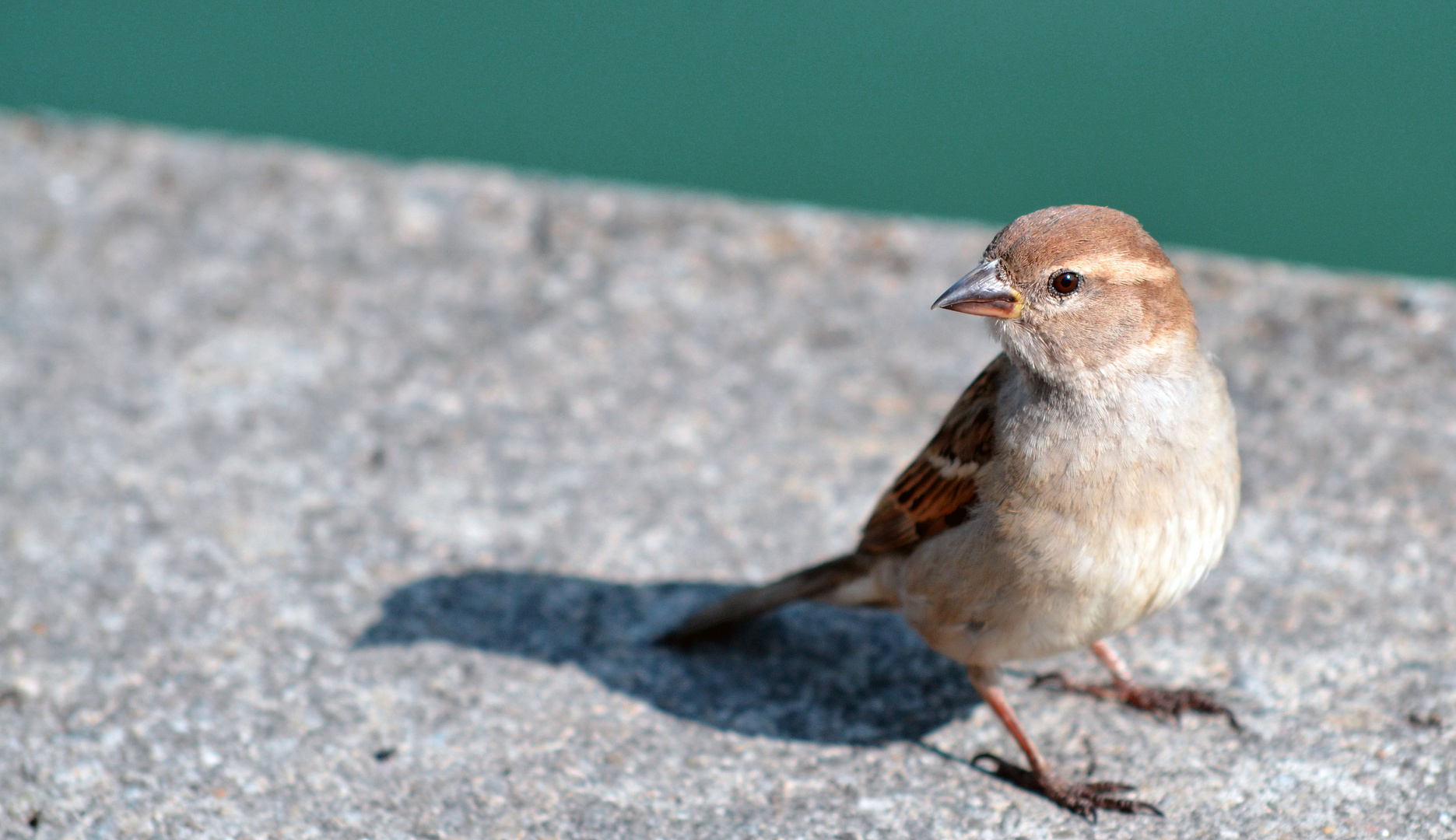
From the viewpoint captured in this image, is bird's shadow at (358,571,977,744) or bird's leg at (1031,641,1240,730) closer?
bird's leg at (1031,641,1240,730)

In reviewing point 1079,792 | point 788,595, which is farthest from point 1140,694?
point 788,595

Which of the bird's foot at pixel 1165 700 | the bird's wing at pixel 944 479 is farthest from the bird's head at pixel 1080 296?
the bird's foot at pixel 1165 700

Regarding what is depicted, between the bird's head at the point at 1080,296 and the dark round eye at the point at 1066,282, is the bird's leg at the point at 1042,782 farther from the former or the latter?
the dark round eye at the point at 1066,282

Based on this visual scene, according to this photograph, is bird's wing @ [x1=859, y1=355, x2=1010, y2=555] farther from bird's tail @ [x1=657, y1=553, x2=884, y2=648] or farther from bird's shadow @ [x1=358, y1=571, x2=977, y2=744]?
bird's shadow @ [x1=358, y1=571, x2=977, y2=744]

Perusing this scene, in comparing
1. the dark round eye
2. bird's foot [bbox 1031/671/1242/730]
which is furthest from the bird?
bird's foot [bbox 1031/671/1242/730]

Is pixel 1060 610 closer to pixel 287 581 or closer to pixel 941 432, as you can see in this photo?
pixel 941 432

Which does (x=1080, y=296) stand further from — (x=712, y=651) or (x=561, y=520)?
(x=561, y=520)
